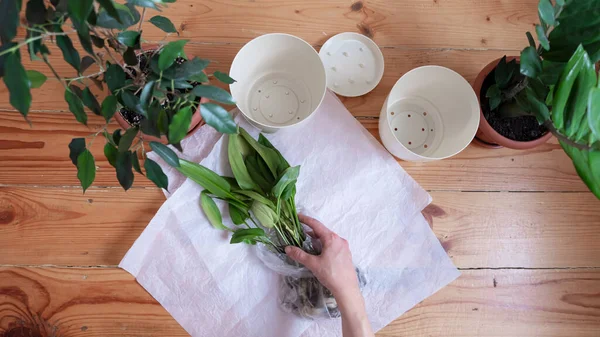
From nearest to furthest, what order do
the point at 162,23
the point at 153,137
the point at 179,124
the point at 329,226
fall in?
the point at 179,124, the point at 162,23, the point at 153,137, the point at 329,226

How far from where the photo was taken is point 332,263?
2.57ft

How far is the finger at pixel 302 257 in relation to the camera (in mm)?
789

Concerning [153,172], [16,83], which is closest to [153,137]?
[153,172]

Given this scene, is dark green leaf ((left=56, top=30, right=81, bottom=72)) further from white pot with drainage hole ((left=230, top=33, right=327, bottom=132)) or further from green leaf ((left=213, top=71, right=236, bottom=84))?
white pot with drainage hole ((left=230, top=33, right=327, bottom=132))

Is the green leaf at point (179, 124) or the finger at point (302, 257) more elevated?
the green leaf at point (179, 124)

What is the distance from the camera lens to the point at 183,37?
905 mm

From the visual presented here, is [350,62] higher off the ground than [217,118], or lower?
lower

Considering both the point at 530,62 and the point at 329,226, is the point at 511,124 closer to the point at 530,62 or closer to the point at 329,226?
the point at 530,62

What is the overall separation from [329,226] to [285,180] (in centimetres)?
17

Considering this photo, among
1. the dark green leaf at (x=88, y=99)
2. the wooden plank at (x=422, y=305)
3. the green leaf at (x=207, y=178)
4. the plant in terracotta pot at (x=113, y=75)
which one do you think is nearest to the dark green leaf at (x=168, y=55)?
the plant in terracotta pot at (x=113, y=75)

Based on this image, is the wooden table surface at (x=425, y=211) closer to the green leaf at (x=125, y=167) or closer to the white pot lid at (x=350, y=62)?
the white pot lid at (x=350, y=62)

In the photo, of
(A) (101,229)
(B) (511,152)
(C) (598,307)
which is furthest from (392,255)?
(A) (101,229)

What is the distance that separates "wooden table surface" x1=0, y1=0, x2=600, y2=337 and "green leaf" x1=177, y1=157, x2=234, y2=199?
0.13 meters

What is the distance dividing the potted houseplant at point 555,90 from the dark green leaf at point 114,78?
608mm
